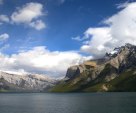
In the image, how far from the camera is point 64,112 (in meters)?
131

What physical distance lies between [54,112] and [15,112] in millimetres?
19548

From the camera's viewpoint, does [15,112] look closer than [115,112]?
No

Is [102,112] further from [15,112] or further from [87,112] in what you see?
[15,112]

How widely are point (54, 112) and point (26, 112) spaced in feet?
46.1

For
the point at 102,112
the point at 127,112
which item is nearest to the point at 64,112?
the point at 102,112

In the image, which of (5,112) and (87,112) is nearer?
(87,112)

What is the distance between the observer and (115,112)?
124438 mm

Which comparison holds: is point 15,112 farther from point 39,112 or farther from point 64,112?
point 64,112

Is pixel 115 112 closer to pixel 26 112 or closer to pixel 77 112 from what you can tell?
pixel 77 112

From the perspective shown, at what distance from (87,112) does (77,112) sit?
4.63 meters

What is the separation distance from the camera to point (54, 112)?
436 feet

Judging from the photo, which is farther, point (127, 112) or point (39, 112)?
point (39, 112)

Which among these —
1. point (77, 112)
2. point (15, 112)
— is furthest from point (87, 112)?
point (15, 112)

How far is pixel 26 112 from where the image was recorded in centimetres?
13575
